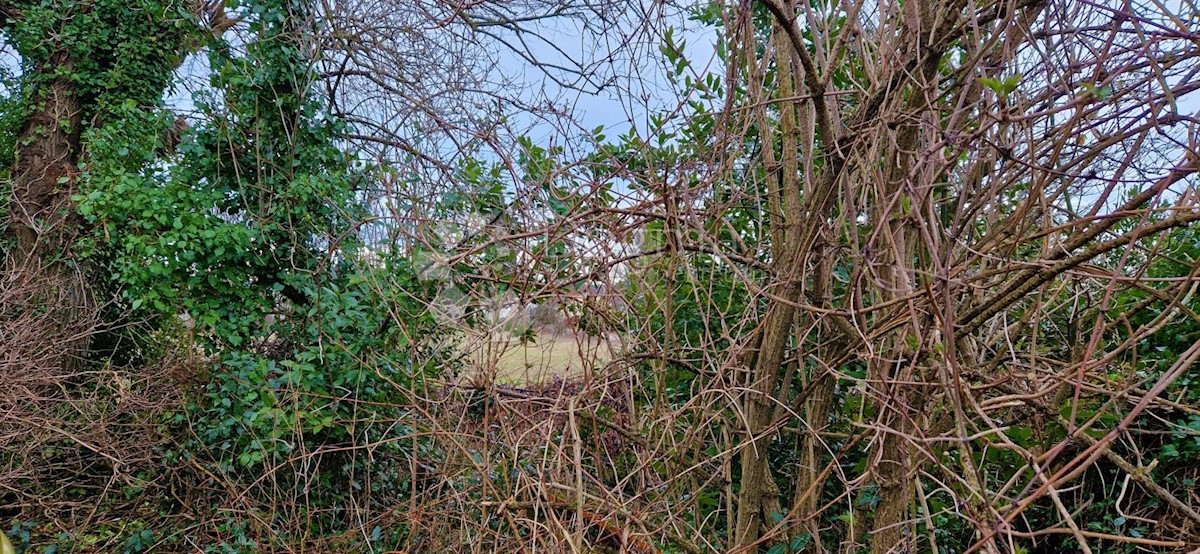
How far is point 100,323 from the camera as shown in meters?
5.19

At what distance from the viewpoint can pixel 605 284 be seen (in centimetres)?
299

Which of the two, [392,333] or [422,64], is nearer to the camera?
[392,333]

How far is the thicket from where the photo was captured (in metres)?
2.14

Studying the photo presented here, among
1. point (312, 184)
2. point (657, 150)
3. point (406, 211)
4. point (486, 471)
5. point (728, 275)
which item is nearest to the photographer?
point (486, 471)

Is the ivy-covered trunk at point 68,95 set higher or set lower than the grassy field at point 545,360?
higher

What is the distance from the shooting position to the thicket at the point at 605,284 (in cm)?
214

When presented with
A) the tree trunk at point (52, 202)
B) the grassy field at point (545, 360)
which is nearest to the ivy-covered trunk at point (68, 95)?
the tree trunk at point (52, 202)

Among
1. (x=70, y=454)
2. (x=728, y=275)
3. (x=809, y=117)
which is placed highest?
(x=809, y=117)

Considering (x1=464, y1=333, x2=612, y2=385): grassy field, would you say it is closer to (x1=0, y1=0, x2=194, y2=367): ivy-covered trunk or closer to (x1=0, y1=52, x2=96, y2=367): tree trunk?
(x1=0, y1=52, x2=96, y2=367): tree trunk

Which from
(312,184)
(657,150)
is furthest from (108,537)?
(657,150)

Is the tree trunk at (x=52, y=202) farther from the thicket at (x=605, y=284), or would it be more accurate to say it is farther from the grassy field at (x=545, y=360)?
the grassy field at (x=545, y=360)

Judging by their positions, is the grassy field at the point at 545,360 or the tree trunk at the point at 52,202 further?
the tree trunk at the point at 52,202

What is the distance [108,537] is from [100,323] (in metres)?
1.54

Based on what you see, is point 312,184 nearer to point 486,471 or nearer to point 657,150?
point 657,150
